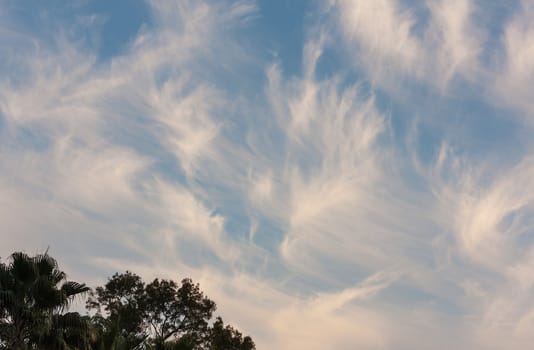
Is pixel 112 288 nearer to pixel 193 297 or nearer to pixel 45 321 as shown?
pixel 193 297

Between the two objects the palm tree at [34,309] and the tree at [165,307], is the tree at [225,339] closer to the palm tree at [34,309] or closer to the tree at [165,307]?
the tree at [165,307]

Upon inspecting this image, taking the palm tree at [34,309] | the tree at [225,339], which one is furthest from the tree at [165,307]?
the palm tree at [34,309]

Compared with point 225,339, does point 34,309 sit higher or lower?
lower

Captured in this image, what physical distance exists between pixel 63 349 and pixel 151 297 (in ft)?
95.8

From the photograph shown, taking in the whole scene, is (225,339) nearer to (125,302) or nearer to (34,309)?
(125,302)

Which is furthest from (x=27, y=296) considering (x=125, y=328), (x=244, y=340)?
(x=244, y=340)

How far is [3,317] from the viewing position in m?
19.0

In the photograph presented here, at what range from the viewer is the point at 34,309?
1884 centimetres

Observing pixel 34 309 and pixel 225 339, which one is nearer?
pixel 34 309

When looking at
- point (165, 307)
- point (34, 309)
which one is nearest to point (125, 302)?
point (165, 307)

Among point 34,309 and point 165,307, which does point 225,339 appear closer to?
point 165,307

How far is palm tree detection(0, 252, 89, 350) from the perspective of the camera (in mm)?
18625

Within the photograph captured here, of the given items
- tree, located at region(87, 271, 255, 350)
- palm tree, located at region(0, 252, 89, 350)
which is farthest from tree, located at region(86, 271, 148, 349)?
palm tree, located at region(0, 252, 89, 350)

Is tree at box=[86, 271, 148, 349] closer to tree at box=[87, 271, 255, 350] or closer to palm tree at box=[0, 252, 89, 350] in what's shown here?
tree at box=[87, 271, 255, 350]
